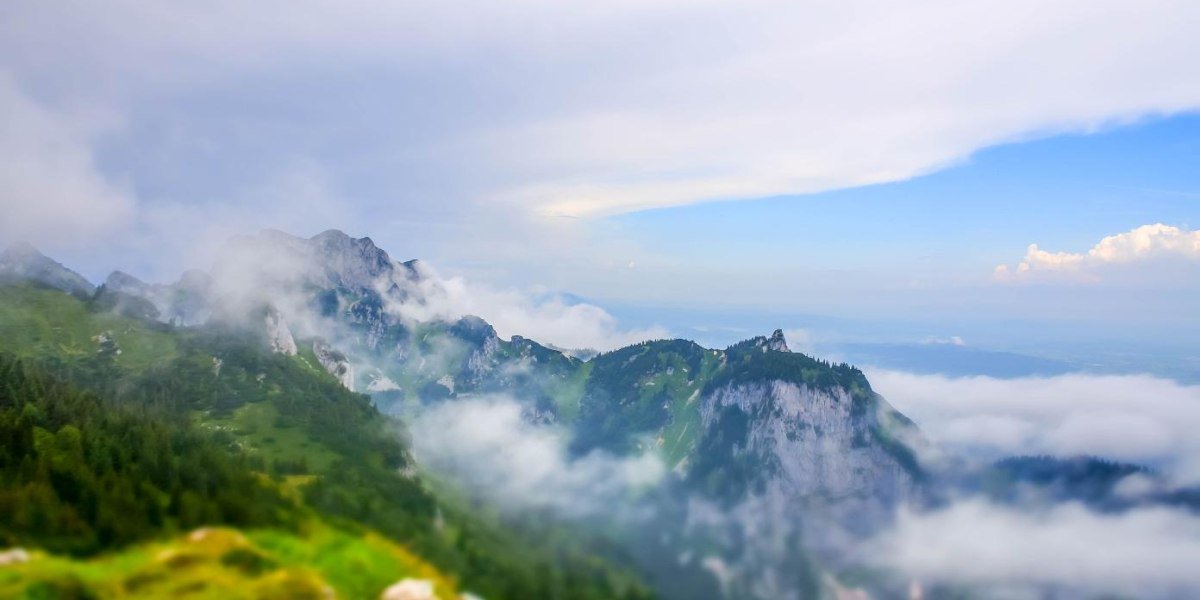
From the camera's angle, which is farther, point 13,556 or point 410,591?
point 410,591

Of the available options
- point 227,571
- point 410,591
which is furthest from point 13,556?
point 410,591

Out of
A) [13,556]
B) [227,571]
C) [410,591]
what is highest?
[13,556]

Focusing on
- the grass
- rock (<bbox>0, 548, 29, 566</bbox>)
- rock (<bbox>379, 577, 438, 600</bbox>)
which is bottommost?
rock (<bbox>379, 577, 438, 600</bbox>)

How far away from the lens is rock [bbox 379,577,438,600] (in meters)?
84.1

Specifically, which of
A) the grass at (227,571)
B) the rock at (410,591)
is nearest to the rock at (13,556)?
the grass at (227,571)

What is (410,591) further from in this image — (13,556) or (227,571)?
(13,556)

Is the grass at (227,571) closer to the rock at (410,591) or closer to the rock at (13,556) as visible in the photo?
the rock at (13,556)

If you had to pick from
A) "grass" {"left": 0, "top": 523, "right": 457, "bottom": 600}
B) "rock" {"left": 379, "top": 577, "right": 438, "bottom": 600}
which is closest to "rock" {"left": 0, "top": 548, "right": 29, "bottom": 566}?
"grass" {"left": 0, "top": 523, "right": 457, "bottom": 600}

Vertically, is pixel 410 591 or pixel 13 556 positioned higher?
pixel 13 556

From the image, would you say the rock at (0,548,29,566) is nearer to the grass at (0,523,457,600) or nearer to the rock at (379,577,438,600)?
the grass at (0,523,457,600)

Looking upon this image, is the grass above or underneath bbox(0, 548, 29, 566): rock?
underneath

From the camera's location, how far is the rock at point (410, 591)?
8406cm

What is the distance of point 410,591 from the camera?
85312 millimetres

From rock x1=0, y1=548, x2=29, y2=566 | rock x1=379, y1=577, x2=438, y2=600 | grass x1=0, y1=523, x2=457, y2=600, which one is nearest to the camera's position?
grass x1=0, y1=523, x2=457, y2=600
